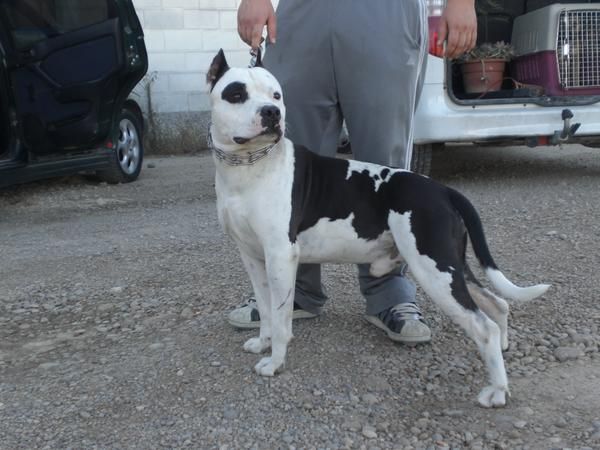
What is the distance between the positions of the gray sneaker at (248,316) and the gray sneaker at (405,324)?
0.39 metres

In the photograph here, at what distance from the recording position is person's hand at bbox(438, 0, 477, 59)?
2.72 meters

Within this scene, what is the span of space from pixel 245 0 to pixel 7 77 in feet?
12.0

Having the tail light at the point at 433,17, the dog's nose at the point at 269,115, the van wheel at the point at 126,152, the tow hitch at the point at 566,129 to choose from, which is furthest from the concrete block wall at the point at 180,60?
the dog's nose at the point at 269,115

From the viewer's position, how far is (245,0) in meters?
2.72

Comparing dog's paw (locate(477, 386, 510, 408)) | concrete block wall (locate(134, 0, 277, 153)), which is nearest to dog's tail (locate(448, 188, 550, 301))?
dog's paw (locate(477, 386, 510, 408))

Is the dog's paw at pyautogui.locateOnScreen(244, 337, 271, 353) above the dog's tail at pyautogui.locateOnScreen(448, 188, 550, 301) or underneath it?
underneath

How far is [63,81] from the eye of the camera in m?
5.99

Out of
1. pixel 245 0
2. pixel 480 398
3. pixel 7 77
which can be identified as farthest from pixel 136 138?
pixel 480 398

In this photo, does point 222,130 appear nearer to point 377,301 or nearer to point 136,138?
point 377,301

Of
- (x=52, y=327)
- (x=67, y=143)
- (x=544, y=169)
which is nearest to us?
(x=52, y=327)

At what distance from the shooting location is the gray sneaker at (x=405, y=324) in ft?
9.45

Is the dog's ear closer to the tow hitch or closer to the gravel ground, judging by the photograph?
the gravel ground

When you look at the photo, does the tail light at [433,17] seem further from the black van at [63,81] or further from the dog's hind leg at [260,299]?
the dog's hind leg at [260,299]

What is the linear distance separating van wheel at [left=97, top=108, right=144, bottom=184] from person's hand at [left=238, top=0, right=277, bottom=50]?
13.8ft
